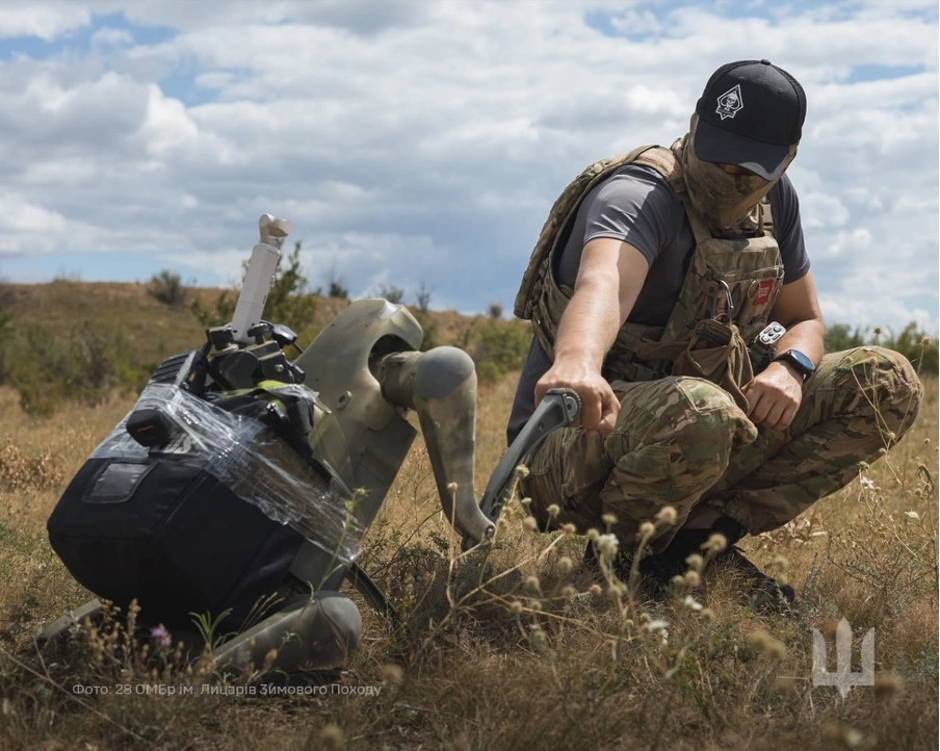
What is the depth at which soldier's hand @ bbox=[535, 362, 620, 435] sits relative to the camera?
9.95ft

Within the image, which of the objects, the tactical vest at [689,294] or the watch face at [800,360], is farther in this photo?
the watch face at [800,360]

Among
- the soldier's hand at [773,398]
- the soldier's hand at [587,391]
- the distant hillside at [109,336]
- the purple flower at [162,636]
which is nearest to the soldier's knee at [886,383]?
the soldier's hand at [773,398]

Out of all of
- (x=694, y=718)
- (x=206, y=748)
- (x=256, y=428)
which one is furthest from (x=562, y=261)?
(x=206, y=748)

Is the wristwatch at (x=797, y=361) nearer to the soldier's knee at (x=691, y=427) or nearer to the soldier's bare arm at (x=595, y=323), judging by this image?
the soldier's knee at (x=691, y=427)

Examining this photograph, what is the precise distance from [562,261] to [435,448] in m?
0.97

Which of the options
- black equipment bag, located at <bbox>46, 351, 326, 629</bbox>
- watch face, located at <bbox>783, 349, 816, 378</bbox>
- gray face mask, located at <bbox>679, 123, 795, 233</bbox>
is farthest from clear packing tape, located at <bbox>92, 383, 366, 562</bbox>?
watch face, located at <bbox>783, 349, 816, 378</bbox>

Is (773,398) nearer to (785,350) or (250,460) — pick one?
(785,350)

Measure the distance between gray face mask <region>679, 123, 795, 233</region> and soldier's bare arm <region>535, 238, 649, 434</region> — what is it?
392mm

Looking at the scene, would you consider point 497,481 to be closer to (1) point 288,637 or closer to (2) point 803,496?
(1) point 288,637

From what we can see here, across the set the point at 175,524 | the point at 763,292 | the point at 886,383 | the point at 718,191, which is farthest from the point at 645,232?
the point at 175,524

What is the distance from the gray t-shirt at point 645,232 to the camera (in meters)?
3.70

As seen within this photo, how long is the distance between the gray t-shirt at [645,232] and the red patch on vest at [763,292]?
0.24m

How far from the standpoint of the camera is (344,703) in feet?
9.55

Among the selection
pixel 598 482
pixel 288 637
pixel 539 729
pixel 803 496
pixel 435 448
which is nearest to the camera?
pixel 539 729
